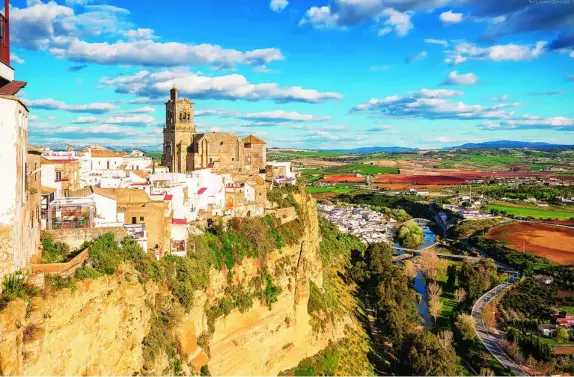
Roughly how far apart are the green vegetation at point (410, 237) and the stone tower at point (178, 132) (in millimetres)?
35837

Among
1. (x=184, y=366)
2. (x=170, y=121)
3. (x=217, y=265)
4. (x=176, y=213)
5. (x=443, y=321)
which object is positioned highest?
(x=170, y=121)

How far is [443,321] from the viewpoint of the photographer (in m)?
38.9

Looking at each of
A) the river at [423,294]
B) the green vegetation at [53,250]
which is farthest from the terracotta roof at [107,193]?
the river at [423,294]

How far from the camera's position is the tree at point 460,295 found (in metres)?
42.4

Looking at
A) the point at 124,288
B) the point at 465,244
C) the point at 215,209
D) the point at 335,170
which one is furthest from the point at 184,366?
the point at 335,170

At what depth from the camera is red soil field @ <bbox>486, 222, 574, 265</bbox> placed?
56.8 meters

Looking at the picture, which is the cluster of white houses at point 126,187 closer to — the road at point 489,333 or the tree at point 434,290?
the tree at point 434,290

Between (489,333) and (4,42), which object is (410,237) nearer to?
(489,333)

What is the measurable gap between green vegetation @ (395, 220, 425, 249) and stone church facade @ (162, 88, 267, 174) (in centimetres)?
3288

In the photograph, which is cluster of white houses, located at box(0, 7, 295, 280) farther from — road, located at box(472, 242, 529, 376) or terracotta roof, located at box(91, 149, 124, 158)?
road, located at box(472, 242, 529, 376)

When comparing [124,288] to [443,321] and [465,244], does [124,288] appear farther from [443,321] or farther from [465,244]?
[465,244]

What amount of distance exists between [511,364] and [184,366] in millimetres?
22537

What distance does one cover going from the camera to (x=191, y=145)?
37.8 meters

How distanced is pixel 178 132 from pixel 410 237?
37562 millimetres
